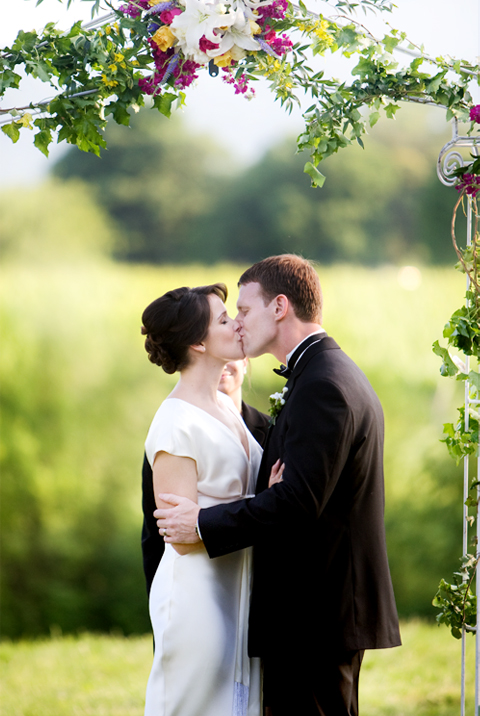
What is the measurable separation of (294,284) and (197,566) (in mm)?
983

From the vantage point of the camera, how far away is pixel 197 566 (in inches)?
84.1

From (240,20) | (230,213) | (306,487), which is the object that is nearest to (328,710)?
(306,487)

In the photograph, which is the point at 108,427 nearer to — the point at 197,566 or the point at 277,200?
the point at 277,200

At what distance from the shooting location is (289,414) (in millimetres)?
2008

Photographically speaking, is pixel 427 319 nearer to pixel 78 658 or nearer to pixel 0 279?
pixel 0 279

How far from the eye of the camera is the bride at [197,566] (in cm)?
208

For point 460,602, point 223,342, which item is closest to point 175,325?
point 223,342

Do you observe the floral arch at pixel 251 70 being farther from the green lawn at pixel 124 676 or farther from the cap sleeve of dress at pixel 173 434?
the green lawn at pixel 124 676

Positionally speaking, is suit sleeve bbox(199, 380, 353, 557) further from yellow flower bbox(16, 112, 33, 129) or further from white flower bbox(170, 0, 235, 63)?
yellow flower bbox(16, 112, 33, 129)

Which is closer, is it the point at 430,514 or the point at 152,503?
the point at 152,503

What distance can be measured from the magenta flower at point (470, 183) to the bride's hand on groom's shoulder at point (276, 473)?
1.07m

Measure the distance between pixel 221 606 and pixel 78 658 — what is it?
130 inches

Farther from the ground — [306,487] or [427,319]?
[427,319]

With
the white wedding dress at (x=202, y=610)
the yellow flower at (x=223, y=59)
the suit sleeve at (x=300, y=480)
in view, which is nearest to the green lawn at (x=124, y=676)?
the white wedding dress at (x=202, y=610)
